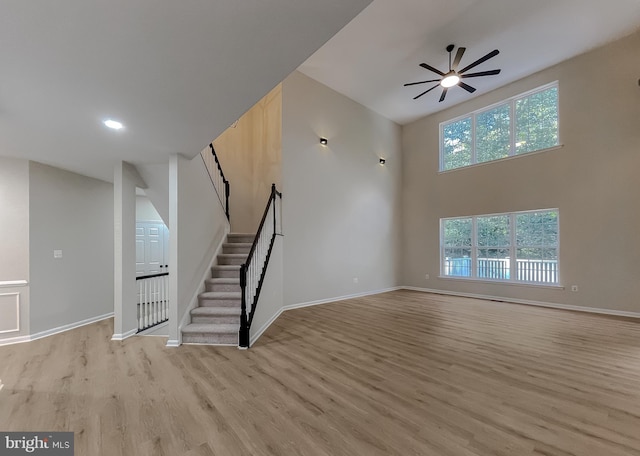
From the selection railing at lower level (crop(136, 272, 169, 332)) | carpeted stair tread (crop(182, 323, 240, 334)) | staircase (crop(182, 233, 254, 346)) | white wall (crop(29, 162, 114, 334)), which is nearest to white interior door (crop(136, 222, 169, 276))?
white wall (crop(29, 162, 114, 334))

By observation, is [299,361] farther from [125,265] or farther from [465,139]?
[465,139]

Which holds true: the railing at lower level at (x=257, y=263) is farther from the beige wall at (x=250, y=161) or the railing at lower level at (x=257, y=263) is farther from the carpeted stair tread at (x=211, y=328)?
the beige wall at (x=250, y=161)

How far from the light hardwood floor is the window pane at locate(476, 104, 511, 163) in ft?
13.2

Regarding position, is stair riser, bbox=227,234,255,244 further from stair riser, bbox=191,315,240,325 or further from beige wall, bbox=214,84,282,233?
stair riser, bbox=191,315,240,325

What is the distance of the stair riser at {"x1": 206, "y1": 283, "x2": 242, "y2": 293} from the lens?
4457mm

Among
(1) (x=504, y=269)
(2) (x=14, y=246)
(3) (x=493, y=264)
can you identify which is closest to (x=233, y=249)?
(2) (x=14, y=246)

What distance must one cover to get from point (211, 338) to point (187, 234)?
4.97ft

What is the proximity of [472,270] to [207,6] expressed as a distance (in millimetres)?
7274

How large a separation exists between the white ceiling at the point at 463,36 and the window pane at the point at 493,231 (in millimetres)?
3065

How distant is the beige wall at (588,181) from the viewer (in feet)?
15.9

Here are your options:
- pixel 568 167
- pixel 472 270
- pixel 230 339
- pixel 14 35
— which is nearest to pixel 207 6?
pixel 14 35

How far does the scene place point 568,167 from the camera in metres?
5.47

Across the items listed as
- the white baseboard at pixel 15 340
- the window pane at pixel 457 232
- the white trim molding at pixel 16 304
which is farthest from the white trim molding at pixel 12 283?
the window pane at pixel 457 232

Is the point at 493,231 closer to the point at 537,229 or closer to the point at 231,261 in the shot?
the point at 537,229
